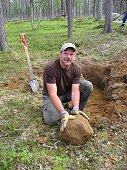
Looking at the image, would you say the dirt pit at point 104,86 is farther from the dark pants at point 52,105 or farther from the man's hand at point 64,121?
the man's hand at point 64,121

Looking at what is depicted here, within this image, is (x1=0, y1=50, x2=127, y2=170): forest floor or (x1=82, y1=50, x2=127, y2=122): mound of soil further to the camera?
(x1=82, y1=50, x2=127, y2=122): mound of soil

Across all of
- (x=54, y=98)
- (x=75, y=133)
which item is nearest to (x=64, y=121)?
(x=75, y=133)

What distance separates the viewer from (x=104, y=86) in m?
7.82

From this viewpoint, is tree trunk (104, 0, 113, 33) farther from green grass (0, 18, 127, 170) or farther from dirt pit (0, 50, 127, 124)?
green grass (0, 18, 127, 170)

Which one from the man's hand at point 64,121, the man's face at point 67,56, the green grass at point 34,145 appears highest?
the man's face at point 67,56

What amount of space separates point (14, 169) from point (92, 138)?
1.37m

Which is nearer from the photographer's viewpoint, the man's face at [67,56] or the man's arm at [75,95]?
the man's face at [67,56]

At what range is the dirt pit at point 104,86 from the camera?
17.9ft

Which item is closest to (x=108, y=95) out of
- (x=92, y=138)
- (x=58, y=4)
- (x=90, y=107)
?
(x=90, y=107)

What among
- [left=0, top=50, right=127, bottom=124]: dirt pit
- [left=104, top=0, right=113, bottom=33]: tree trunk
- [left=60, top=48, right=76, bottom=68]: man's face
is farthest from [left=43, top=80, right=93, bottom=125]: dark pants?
[left=104, top=0, right=113, bottom=33]: tree trunk

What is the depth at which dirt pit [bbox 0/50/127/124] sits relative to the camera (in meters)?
5.45

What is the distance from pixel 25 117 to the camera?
5.16 m

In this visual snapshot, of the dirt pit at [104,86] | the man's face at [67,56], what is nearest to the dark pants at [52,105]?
the dirt pit at [104,86]

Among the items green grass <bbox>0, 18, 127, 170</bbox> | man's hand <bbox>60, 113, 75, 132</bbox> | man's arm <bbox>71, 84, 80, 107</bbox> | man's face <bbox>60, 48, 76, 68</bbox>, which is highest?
man's face <bbox>60, 48, 76, 68</bbox>
